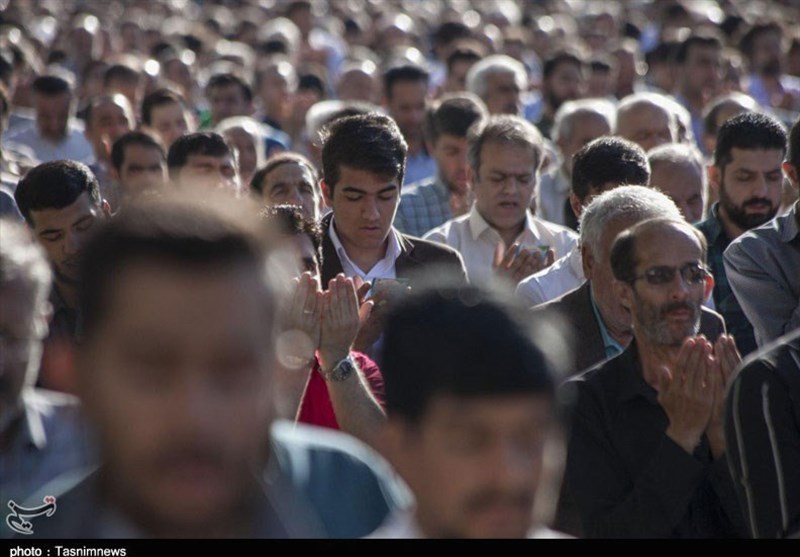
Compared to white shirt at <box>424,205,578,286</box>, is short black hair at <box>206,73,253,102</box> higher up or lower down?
lower down

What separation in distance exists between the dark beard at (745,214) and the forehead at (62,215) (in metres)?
2.30

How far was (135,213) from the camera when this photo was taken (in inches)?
75.0

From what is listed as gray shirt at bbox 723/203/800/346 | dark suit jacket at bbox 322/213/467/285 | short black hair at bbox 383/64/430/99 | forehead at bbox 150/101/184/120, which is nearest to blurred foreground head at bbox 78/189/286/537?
gray shirt at bbox 723/203/800/346

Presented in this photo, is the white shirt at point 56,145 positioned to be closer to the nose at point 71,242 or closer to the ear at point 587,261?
the nose at point 71,242

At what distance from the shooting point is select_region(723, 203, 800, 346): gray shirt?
15.7 ft

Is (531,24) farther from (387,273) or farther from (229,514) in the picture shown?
(229,514)

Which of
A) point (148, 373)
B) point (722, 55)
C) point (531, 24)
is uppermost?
point (148, 373)

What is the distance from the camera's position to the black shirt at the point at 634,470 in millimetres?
3527

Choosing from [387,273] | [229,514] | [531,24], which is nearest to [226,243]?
[229,514]

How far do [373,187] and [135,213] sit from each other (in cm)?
362

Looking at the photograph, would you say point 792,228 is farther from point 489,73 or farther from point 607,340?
point 489,73

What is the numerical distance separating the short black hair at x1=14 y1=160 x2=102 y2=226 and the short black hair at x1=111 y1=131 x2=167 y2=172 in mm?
1694

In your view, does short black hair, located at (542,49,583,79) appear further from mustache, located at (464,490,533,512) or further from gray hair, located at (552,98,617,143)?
mustache, located at (464,490,533,512)

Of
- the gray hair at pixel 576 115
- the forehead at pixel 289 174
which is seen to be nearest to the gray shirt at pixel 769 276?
the forehead at pixel 289 174
